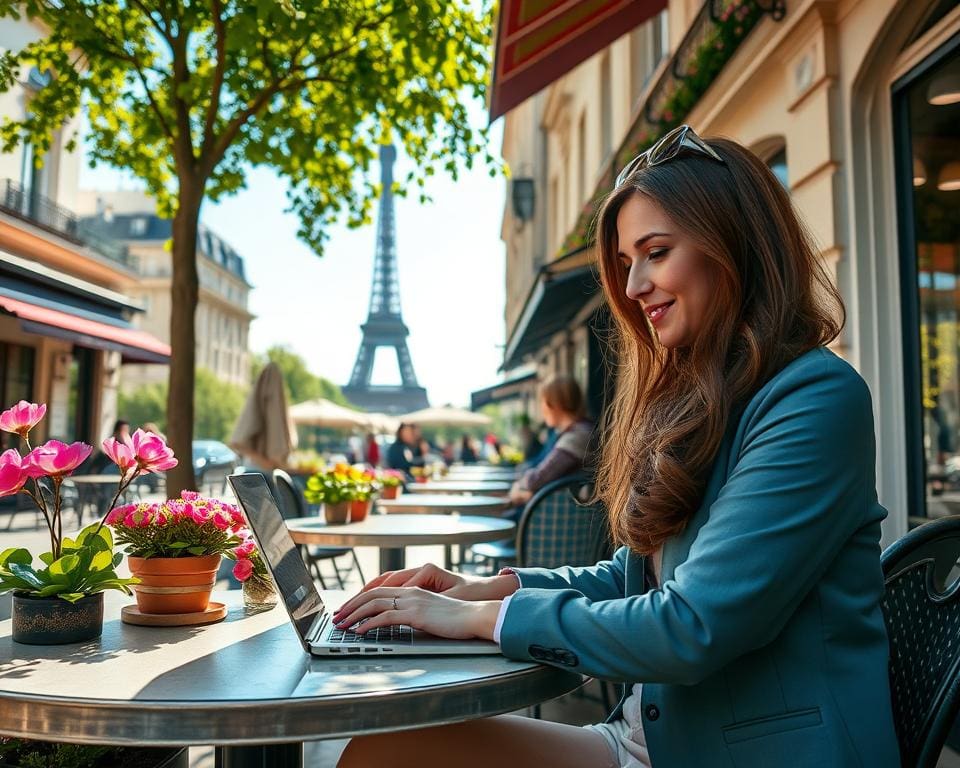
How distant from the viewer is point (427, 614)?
1406 millimetres

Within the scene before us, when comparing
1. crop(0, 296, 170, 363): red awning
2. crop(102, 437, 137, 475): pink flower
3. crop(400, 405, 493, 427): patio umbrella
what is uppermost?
crop(0, 296, 170, 363): red awning

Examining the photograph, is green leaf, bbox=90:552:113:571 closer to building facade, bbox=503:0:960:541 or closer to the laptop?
the laptop

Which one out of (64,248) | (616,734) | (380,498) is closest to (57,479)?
(616,734)

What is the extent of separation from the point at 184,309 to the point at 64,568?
4530 millimetres

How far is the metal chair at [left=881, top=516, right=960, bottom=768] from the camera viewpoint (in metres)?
1.27

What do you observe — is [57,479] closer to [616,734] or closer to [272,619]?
[272,619]

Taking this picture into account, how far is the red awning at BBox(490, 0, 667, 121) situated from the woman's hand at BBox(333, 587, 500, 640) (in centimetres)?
478

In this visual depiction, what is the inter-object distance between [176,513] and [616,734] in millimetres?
953

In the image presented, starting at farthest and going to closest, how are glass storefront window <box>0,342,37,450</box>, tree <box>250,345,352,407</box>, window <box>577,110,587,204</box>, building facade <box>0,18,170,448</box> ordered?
Result: tree <box>250,345,352,407</box> < window <box>577,110,587,204</box> < glass storefront window <box>0,342,37,450</box> < building facade <box>0,18,170,448</box>

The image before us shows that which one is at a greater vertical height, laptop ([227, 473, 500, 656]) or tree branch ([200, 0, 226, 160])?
tree branch ([200, 0, 226, 160])

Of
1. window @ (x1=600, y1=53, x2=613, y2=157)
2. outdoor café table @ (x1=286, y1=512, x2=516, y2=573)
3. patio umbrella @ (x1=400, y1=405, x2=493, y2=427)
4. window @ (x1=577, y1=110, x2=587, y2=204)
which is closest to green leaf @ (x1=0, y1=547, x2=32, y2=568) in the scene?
outdoor café table @ (x1=286, y1=512, x2=516, y2=573)

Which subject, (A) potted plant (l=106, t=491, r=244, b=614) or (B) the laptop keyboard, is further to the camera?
(A) potted plant (l=106, t=491, r=244, b=614)

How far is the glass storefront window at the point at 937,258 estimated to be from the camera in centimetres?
404

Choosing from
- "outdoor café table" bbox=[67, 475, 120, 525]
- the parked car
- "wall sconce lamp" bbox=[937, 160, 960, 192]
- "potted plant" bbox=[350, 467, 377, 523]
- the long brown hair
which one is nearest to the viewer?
the long brown hair
